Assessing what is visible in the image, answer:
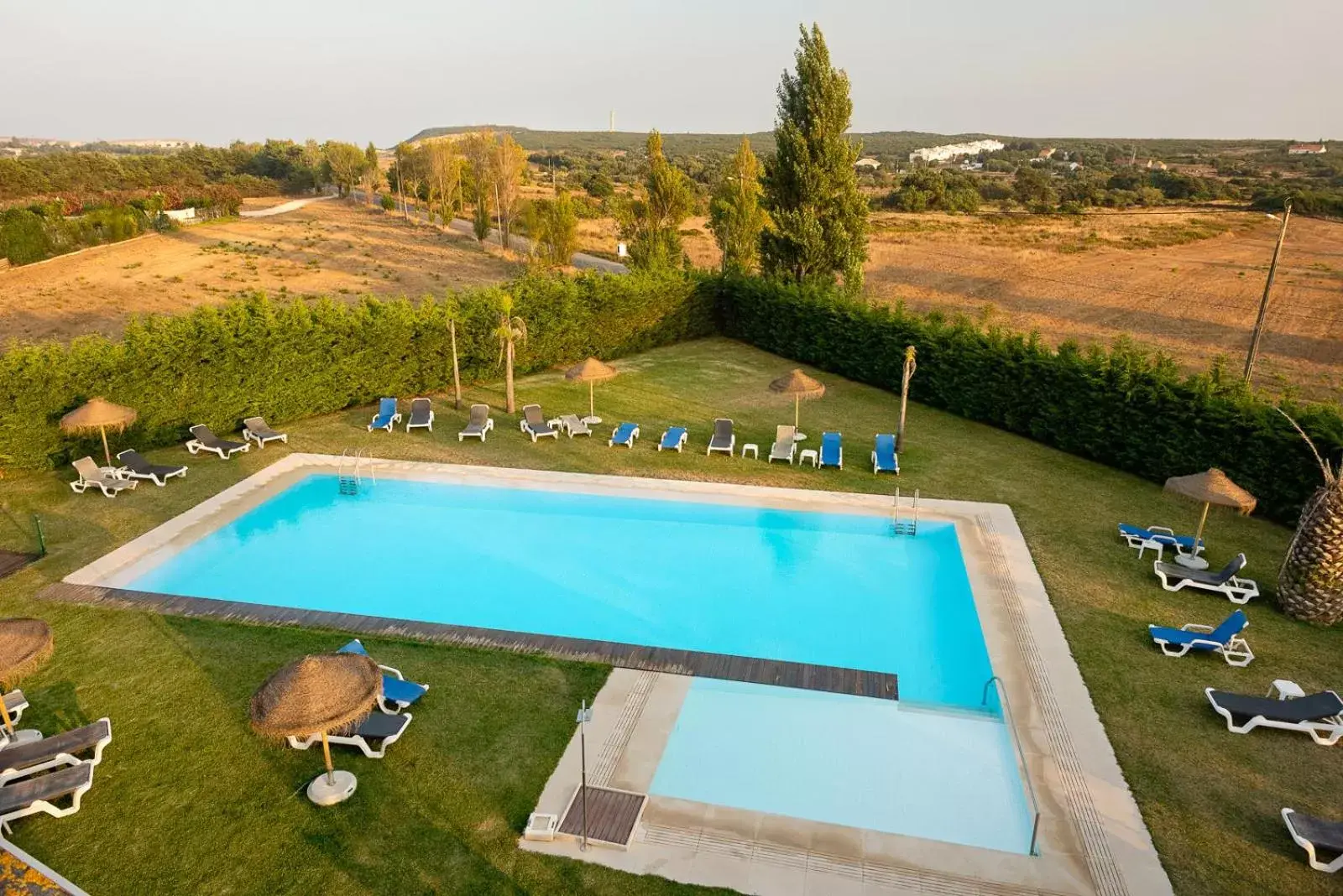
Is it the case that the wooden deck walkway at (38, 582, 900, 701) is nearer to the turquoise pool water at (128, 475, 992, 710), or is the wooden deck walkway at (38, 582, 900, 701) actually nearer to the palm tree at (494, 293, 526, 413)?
the turquoise pool water at (128, 475, 992, 710)

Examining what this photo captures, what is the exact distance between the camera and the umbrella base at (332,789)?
6973mm

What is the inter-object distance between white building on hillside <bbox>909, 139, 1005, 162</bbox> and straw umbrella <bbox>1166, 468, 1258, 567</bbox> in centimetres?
13930

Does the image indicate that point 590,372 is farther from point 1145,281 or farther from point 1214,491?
point 1145,281

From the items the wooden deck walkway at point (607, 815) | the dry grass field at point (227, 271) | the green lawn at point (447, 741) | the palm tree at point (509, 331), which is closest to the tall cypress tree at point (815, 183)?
the palm tree at point (509, 331)

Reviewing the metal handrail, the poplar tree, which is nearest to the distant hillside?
the poplar tree

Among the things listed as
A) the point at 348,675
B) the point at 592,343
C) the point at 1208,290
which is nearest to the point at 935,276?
Result: the point at 1208,290

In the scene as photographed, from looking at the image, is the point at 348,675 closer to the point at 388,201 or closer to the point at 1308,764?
the point at 1308,764

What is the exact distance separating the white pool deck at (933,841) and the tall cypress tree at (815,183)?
15.4 m

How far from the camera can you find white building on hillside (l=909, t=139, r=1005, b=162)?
481 feet

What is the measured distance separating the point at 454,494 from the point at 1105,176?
333ft

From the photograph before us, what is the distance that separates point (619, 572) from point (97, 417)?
30.2 feet

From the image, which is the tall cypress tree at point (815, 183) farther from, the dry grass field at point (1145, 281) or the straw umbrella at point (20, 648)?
the straw umbrella at point (20, 648)

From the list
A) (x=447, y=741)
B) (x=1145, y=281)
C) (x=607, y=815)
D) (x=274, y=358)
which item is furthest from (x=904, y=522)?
(x=1145, y=281)

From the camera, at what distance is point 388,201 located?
217 ft
